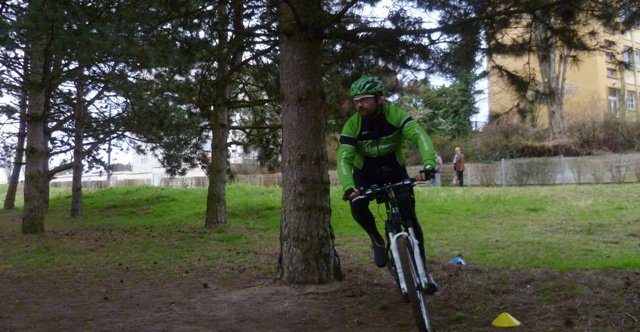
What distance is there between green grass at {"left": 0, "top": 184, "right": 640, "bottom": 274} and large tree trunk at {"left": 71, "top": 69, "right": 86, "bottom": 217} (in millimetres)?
731

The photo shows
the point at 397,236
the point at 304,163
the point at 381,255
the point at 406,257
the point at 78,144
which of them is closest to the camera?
the point at 406,257

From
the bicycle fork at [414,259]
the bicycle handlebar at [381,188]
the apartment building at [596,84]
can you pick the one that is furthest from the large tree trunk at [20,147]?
the bicycle fork at [414,259]

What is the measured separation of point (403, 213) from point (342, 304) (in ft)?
5.00

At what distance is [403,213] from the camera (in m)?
5.12

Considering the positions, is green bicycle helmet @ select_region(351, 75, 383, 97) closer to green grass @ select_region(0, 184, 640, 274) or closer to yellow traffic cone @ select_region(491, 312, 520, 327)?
yellow traffic cone @ select_region(491, 312, 520, 327)

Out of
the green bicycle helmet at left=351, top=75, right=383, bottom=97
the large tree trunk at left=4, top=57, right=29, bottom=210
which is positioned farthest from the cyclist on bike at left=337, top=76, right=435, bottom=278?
the large tree trunk at left=4, top=57, right=29, bottom=210

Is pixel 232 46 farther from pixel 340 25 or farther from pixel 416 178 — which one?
pixel 416 178

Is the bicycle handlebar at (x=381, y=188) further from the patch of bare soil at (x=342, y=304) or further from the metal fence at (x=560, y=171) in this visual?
the metal fence at (x=560, y=171)

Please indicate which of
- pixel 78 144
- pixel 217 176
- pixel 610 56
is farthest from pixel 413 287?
pixel 78 144

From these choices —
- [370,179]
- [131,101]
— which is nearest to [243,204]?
[131,101]

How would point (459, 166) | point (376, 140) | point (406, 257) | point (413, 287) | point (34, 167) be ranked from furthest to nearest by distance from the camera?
Answer: 1. point (459, 166)
2. point (34, 167)
3. point (376, 140)
4. point (406, 257)
5. point (413, 287)

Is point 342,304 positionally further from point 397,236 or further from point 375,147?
point 375,147

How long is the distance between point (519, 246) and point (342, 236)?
412cm

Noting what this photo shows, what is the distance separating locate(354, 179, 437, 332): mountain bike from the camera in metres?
4.61
